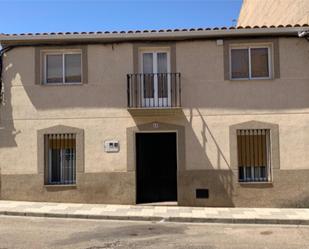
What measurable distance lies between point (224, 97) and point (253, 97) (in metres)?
0.88

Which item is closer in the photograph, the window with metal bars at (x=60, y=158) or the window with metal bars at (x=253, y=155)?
the window with metal bars at (x=253, y=155)

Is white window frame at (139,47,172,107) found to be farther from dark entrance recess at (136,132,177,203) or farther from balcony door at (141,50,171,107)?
dark entrance recess at (136,132,177,203)

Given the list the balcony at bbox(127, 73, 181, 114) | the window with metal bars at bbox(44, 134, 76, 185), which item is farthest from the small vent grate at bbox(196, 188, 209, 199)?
the window with metal bars at bbox(44, 134, 76, 185)

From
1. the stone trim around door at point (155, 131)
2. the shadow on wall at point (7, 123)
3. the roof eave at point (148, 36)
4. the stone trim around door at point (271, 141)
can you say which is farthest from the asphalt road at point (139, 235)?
the roof eave at point (148, 36)

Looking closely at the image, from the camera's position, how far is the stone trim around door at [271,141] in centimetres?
1319

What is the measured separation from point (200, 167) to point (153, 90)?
2.77 meters

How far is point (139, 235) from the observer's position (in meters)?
9.35

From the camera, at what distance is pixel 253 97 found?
13375mm

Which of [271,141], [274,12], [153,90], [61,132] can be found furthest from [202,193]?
[274,12]

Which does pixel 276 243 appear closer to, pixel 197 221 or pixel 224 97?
pixel 197 221

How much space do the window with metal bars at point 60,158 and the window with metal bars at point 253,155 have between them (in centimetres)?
520

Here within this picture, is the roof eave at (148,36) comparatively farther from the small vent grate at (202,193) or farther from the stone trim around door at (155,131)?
the small vent grate at (202,193)

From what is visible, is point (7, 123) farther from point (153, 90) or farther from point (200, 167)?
point (200, 167)

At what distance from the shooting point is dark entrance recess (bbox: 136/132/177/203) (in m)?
14.4
